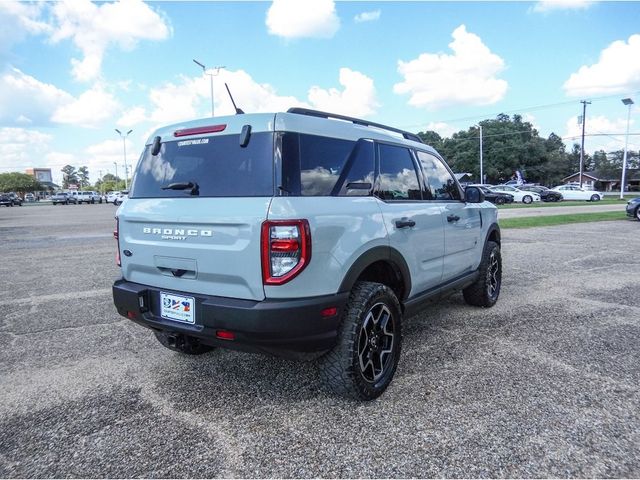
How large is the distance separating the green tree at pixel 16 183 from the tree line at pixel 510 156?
287ft

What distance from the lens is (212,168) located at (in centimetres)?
279

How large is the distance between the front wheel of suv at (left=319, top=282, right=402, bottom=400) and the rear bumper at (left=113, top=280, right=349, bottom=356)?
0.13 metres

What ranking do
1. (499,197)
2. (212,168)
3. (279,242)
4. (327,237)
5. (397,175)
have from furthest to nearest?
1. (499,197)
2. (397,175)
3. (212,168)
4. (327,237)
5. (279,242)

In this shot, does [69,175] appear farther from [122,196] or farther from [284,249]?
[284,249]

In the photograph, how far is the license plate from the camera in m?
2.68

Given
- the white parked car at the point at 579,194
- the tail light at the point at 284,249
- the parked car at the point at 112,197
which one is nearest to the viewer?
the tail light at the point at 284,249

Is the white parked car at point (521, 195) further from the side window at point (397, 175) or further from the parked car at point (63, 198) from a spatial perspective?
the parked car at point (63, 198)

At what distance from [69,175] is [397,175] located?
6880 inches

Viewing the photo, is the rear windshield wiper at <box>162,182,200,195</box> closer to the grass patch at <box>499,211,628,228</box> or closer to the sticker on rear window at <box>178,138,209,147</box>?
the sticker on rear window at <box>178,138,209,147</box>

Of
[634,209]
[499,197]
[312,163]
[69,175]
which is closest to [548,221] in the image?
A: [634,209]

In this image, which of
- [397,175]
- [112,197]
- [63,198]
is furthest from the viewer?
[63,198]

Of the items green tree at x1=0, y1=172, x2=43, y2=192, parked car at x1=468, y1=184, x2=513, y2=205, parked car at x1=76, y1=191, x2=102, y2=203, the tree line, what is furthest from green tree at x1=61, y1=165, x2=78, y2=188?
parked car at x1=468, y1=184, x2=513, y2=205

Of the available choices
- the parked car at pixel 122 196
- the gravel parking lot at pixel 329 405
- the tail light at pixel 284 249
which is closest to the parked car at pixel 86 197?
the parked car at pixel 122 196

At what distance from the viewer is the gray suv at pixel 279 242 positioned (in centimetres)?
244
